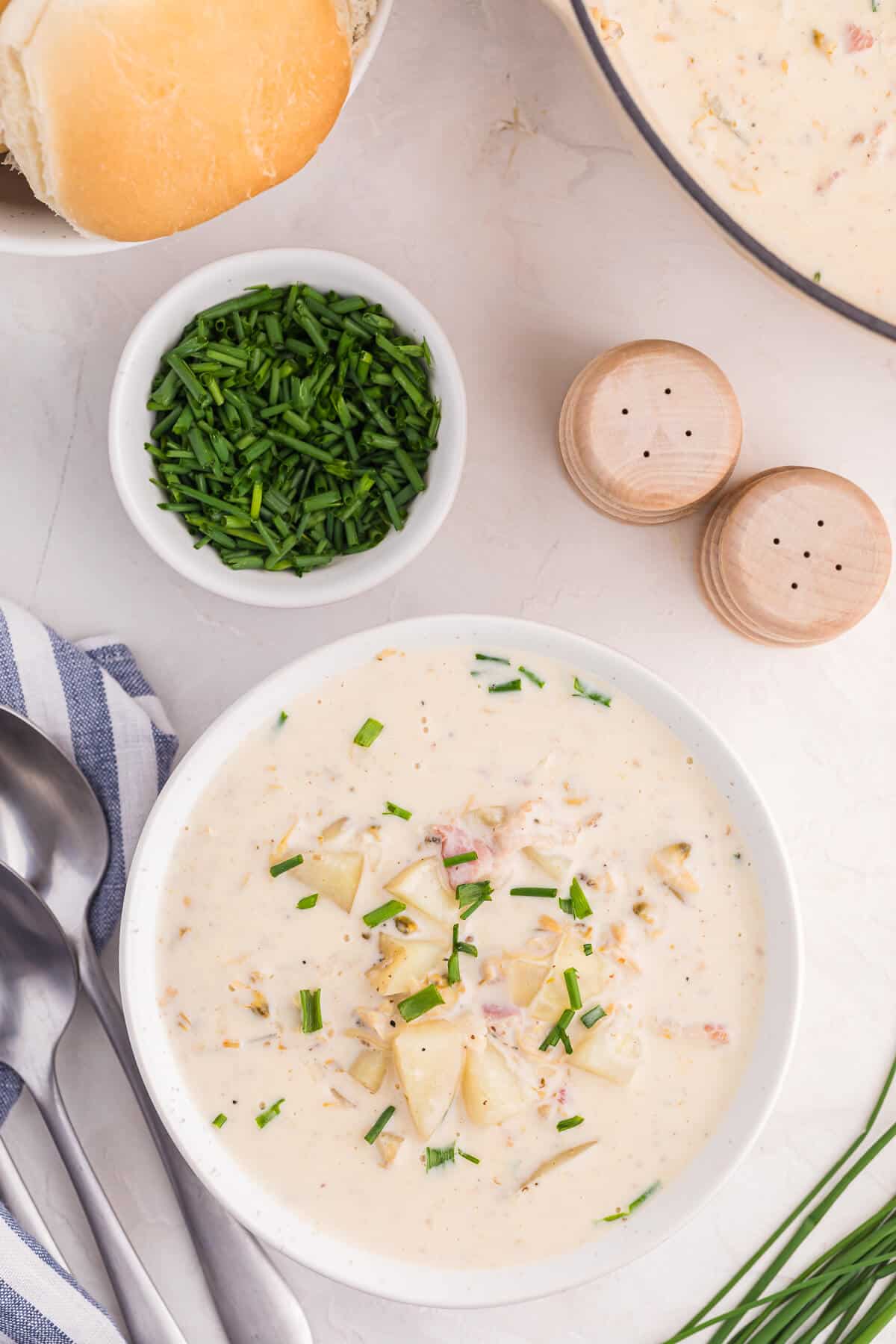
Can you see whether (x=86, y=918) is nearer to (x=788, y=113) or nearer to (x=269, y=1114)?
(x=269, y=1114)

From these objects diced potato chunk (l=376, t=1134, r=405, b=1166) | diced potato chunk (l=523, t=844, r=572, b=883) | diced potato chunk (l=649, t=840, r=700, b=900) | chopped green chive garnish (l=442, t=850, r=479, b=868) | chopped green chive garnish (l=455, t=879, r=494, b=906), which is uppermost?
diced potato chunk (l=649, t=840, r=700, b=900)

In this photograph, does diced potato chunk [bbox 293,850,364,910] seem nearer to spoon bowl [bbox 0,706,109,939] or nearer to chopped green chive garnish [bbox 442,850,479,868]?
chopped green chive garnish [bbox 442,850,479,868]

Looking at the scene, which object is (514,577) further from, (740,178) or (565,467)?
(740,178)

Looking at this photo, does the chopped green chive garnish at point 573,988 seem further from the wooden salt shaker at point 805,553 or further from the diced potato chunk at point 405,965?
the wooden salt shaker at point 805,553

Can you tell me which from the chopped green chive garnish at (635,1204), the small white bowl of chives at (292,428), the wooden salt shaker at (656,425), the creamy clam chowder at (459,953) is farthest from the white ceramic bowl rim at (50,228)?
the chopped green chive garnish at (635,1204)

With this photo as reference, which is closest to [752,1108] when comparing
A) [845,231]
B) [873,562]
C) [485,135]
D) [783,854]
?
[783,854]

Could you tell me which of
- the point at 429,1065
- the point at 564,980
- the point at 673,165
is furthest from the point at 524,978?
the point at 673,165

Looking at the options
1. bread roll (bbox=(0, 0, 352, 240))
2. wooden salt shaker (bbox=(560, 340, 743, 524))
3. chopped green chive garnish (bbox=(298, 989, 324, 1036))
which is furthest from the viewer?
wooden salt shaker (bbox=(560, 340, 743, 524))

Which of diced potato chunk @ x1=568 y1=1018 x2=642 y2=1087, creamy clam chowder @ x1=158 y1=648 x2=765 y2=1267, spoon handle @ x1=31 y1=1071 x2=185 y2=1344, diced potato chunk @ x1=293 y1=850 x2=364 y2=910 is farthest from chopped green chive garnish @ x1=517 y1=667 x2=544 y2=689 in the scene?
spoon handle @ x1=31 y1=1071 x2=185 y2=1344
